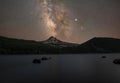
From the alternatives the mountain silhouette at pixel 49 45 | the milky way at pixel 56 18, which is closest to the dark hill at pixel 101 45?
the mountain silhouette at pixel 49 45

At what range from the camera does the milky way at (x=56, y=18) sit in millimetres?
10078

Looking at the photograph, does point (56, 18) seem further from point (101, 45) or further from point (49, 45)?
point (101, 45)

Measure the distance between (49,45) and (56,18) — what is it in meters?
1.02

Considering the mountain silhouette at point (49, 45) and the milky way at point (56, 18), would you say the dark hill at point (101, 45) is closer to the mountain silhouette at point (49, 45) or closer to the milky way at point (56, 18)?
the mountain silhouette at point (49, 45)

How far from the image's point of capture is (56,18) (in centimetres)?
1023

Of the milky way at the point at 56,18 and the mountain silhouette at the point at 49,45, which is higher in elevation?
the milky way at the point at 56,18

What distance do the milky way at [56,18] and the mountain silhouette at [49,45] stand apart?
324mm

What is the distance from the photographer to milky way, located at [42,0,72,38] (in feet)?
33.1

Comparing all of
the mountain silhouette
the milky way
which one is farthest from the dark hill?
the milky way

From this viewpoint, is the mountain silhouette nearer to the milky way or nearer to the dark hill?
the dark hill

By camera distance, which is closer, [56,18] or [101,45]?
[56,18]

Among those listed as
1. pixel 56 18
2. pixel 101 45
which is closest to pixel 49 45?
pixel 56 18

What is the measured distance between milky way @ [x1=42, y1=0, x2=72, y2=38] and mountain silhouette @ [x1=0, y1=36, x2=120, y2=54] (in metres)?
0.32

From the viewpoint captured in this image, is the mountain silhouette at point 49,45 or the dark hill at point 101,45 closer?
the mountain silhouette at point 49,45
